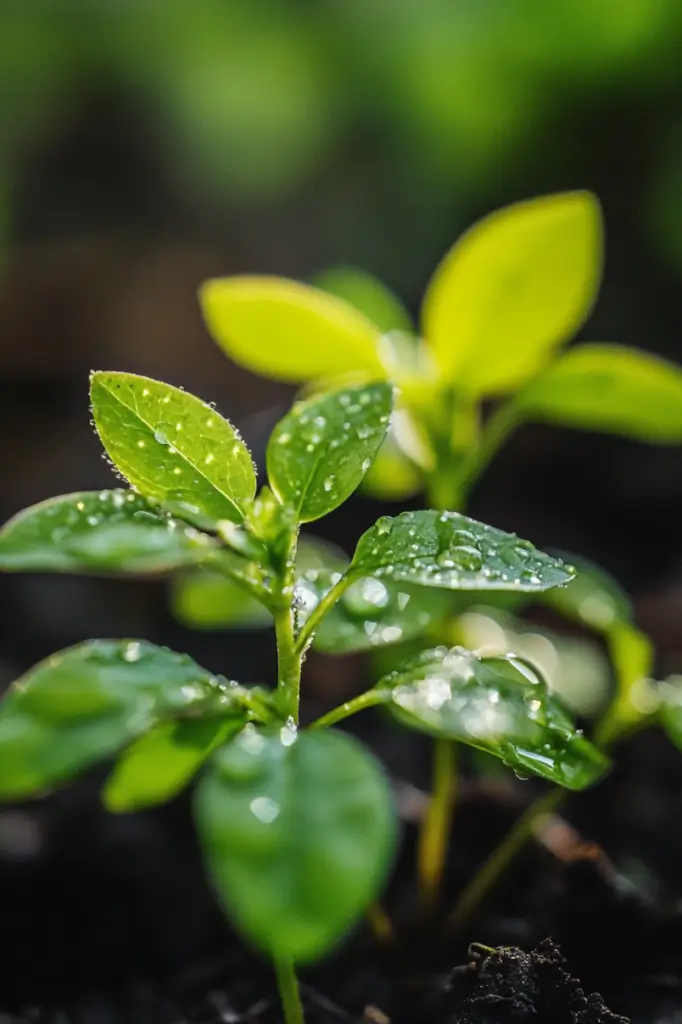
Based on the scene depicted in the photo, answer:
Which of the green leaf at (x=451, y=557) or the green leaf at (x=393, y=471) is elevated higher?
the green leaf at (x=451, y=557)

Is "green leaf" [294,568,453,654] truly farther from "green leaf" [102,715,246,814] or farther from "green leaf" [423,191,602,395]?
"green leaf" [423,191,602,395]

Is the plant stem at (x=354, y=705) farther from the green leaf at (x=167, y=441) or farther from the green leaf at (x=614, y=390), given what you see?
the green leaf at (x=614, y=390)

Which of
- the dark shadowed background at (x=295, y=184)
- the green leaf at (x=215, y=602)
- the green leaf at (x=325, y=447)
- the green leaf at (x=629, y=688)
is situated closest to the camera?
the green leaf at (x=325, y=447)

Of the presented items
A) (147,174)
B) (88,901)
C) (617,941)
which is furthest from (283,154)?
(617,941)

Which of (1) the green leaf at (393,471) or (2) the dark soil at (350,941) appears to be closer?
(2) the dark soil at (350,941)

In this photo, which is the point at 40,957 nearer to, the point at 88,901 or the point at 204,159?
the point at 88,901

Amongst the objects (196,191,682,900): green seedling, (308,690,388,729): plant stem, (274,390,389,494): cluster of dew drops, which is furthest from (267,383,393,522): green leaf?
(196,191,682,900): green seedling

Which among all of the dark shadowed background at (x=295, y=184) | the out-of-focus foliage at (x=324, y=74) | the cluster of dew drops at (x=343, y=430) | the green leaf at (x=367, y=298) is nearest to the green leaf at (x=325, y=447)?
the cluster of dew drops at (x=343, y=430)

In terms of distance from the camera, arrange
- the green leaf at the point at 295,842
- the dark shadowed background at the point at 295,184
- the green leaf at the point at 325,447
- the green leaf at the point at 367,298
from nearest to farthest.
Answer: the green leaf at the point at 295,842 < the green leaf at the point at 325,447 < the green leaf at the point at 367,298 < the dark shadowed background at the point at 295,184
